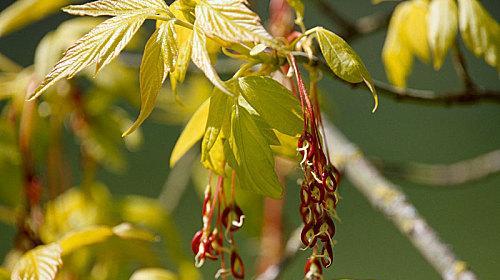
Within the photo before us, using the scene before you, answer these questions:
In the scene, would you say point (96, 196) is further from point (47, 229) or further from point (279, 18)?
point (279, 18)

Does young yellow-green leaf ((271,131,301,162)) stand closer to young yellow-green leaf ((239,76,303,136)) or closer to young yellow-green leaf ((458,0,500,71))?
young yellow-green leaf ((239,76,303,136))

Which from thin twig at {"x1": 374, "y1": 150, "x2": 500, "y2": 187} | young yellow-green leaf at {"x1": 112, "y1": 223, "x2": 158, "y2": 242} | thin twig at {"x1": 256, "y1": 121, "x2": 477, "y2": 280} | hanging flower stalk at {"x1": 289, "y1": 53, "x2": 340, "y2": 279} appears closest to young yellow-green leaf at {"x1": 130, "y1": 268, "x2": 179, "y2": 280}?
young yellow-green leaf at {"x1": 112, "y1": 223, "x2": 158, "y2": 242}

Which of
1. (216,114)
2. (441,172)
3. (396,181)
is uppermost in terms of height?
(216,114)

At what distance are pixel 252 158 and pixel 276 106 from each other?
4 cm

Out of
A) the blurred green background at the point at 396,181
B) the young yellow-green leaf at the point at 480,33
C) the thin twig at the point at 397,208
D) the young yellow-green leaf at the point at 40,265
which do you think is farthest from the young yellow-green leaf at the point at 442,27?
the blurred green background at the point at 396,181

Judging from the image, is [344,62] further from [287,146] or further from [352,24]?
[352,24]

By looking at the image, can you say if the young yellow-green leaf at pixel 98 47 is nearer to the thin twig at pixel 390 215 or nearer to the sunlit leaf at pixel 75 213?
the thin twig at pixel 390 215

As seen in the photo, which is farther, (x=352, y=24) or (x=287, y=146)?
(x=352, y=24)

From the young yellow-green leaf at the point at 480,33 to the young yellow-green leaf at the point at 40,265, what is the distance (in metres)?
0.40

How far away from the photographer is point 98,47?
1.69 feet

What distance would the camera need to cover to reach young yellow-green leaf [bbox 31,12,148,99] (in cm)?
50

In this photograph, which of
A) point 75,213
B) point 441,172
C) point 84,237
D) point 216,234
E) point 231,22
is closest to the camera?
point 231,22

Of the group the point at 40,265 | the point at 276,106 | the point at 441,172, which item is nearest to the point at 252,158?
the point at 276,106

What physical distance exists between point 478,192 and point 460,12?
8.15 feet
